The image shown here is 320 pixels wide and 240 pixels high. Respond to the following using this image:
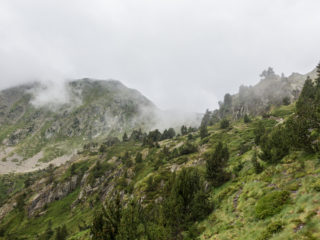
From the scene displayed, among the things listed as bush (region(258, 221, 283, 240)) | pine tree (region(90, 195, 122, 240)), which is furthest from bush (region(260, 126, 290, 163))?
pine tree (region(90, 195, 122, 240))

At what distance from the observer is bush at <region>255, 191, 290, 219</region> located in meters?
16.8

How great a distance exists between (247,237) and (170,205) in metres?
9.96

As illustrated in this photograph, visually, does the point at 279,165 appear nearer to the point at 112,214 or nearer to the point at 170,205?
the point at 170,205

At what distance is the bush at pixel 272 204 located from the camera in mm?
16761

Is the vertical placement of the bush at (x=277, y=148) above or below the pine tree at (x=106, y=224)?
above

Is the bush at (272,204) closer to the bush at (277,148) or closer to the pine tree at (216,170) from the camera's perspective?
the bush at (277,148)

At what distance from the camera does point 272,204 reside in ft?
57.7

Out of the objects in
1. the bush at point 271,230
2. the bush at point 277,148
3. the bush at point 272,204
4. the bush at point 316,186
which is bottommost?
the bush at point 271,230

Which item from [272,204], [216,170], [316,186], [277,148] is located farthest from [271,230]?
[216,170]

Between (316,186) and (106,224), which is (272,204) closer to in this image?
(316,186)

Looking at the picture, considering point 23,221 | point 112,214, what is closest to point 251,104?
point 112,214

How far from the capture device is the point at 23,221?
310 feet

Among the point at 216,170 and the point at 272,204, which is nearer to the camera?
the point at 272,204

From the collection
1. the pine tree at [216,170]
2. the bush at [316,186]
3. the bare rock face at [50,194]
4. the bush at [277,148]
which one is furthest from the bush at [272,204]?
the bare rock face at [50,194]
